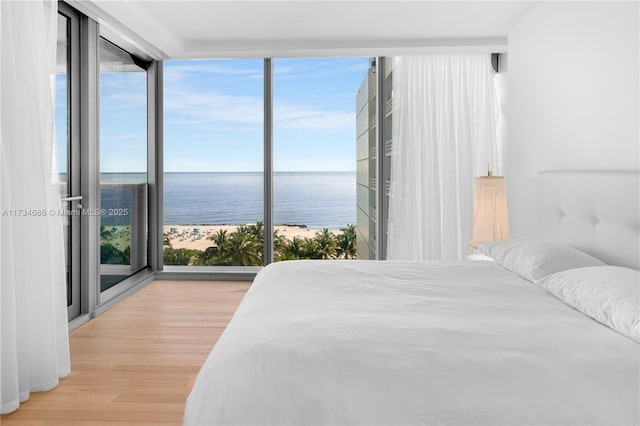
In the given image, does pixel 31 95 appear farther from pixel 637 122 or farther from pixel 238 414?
pixel 637 122

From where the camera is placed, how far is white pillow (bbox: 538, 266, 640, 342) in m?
1.59

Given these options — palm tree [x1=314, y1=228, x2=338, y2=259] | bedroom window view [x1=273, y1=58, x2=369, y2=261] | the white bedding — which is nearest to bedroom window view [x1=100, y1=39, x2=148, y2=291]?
bedroom window view [x1=273, y1=58, x2=369, y2=261]

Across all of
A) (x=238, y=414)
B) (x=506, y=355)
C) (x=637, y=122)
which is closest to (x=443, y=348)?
(x=506, y=355)

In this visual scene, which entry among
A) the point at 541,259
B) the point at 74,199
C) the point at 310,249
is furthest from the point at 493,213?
the point at 74,199

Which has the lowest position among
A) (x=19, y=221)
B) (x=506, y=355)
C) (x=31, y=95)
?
(x=506, y=355)

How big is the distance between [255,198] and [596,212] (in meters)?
3.52

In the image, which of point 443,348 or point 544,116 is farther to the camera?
point 544,116

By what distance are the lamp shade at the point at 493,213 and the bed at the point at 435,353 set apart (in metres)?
1.74

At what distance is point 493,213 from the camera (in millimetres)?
4117

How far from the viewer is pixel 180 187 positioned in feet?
18.2

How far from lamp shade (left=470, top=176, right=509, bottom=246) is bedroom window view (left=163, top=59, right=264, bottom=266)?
7.56ft

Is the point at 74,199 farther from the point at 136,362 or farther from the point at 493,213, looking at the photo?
the point at 493,213

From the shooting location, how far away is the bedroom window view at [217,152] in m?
5.44

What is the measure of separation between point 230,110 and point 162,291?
80.2 inches
